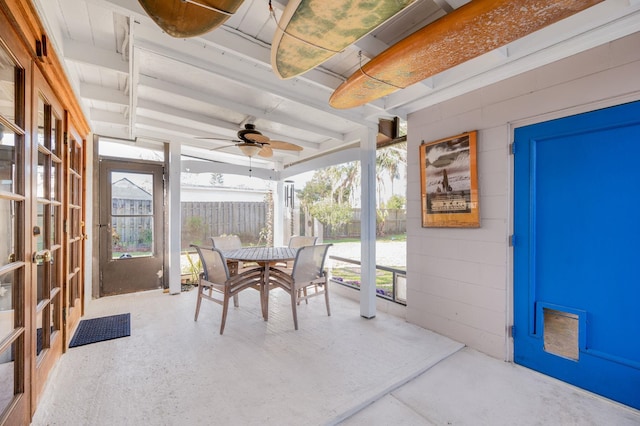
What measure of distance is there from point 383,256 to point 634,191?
8.51 ft

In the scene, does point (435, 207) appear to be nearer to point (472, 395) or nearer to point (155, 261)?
point (472, 395)

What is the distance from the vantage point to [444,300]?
9.59 feet

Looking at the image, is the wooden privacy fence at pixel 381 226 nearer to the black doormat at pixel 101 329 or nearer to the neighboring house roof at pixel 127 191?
the neighboring house roof at pixel 127 191

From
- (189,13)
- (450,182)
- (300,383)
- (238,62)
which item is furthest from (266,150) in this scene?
(300,383)

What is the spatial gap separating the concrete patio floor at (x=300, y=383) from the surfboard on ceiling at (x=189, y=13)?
2.21 metres

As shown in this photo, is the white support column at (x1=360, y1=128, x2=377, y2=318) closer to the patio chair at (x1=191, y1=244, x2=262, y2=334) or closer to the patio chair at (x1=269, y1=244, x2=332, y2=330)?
the patio chair at (x1=269, y1=244, x2=332, y2=330)

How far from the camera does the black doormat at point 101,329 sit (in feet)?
9.14

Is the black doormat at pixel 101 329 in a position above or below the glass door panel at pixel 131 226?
below

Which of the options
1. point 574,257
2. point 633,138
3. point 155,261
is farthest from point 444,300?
point 155,261

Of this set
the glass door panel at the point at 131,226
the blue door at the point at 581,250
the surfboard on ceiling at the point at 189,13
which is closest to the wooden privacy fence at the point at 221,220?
the glass door panel at the point at 131,226

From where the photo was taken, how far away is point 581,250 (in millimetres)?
2113

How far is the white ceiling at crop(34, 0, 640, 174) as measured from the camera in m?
1.84

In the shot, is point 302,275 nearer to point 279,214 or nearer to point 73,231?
point 73,231

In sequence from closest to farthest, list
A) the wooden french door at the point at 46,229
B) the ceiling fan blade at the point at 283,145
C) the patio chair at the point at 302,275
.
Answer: the wooden french door at the point at 46,229 → the patio chair at the point at 302,275 → the ceiling fan blade at the point at 283,145
